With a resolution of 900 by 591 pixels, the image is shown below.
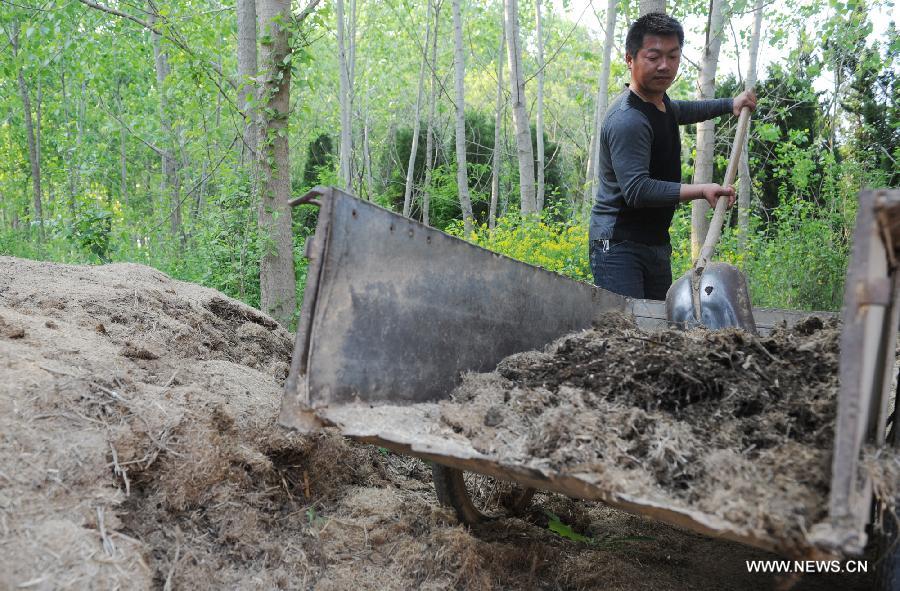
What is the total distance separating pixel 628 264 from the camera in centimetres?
385

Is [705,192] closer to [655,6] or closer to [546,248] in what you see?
[655,6]

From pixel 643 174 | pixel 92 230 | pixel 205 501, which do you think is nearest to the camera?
pixel 205 501

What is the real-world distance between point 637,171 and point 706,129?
553 centimetres

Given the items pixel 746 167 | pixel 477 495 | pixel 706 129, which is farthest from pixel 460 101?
pixel 477 495

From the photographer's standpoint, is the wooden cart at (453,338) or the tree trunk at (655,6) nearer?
the wooden cart at (453,338)

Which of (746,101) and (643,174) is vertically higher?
(746,101)

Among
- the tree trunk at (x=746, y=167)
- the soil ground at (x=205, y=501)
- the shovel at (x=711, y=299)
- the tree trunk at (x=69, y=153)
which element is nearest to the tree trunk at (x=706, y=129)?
the tree trunk at (x=746, y=167)

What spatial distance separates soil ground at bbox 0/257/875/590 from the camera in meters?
1.98

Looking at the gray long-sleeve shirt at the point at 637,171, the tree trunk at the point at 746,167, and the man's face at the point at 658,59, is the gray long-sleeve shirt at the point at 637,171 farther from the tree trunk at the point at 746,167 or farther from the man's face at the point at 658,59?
the tree trunk at the point at 746,167

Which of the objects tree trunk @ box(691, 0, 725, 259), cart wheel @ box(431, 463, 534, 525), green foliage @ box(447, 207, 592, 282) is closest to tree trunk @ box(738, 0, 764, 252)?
tree trunk @ box(691, 0, 725, 259)

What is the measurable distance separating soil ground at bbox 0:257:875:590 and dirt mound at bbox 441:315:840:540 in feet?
2.15

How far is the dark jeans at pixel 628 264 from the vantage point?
3.84m

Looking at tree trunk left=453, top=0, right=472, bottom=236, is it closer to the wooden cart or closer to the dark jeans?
the dark jeans

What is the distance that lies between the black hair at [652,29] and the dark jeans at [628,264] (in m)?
1.04
